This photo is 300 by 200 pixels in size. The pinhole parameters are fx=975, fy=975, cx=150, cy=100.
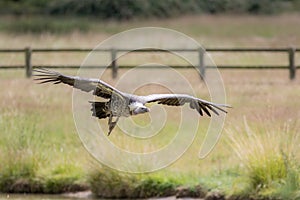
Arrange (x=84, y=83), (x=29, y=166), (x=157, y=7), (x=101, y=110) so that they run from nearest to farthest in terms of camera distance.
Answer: (x=84, y=83) < (x=101, y=110) < (x=29, y=166) < (x=157, y=7)

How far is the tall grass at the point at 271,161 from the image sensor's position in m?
13.3

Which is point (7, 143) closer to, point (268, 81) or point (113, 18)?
point (268, 81)

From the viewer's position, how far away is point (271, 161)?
44.8 feet

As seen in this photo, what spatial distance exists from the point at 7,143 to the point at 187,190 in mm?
2965

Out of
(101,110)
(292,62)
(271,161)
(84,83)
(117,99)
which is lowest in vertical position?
(271,161)

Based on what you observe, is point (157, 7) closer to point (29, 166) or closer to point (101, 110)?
point (29, 166)

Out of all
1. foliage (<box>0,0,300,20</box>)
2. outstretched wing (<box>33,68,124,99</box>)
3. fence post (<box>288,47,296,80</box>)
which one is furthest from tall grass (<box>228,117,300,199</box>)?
foliage (<box>0,0,300,20</box>)

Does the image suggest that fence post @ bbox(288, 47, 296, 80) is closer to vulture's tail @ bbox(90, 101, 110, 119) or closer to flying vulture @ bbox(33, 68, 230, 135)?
flying vulture @ bbox(33, 68, 230, 135)

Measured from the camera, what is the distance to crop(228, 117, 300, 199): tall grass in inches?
525

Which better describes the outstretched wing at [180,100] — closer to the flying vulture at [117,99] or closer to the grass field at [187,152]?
the flying vulture at [117,99]

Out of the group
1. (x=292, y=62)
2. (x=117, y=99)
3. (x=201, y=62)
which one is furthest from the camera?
(x=201, y=62)

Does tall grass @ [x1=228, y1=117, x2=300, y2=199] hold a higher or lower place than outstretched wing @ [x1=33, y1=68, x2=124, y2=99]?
lower

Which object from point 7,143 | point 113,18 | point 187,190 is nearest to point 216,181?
point 187,190

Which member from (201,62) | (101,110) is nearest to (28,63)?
(201,62)
